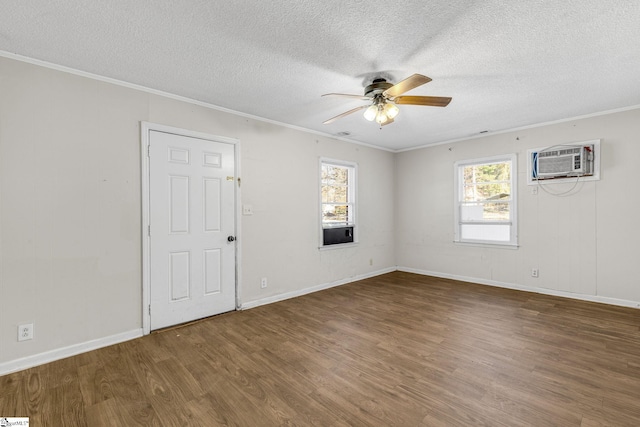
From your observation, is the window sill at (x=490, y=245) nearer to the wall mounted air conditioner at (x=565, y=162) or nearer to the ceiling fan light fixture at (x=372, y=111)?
the wall mounted air conditioner at (x=565, y=162)

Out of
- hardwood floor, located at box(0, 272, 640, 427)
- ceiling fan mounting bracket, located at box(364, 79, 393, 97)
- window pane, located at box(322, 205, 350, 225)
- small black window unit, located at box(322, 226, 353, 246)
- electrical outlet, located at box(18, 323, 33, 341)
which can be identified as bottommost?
hardwood floor, located at box(0, 272, 640, 427)

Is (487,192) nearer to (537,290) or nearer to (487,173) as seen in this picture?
(487,173)

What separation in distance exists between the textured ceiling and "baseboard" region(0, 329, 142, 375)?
2.55 metres

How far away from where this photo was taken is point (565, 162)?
4133 mm

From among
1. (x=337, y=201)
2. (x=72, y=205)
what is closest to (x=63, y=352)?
(x=72, y=205)

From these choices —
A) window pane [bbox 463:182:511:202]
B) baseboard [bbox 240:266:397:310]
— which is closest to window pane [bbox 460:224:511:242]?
window pane [bbox 463:182:511:202]

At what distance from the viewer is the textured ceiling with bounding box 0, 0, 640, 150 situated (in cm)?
191

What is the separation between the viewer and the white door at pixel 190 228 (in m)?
3.15

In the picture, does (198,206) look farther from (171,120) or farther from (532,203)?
(532,203)

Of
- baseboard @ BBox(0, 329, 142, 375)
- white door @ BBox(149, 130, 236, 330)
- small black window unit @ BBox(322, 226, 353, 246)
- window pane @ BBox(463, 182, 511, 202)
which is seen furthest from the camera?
small black window unit @ BBox(322, 226, 353, 246)

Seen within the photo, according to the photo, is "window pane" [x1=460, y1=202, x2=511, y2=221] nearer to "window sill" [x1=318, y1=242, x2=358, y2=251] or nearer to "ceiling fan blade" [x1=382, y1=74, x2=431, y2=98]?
"window sill" [x1=318, y1=242, x2=358, y2=251]

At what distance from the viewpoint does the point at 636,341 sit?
278 cm

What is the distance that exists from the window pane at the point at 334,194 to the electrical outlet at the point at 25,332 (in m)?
3.77

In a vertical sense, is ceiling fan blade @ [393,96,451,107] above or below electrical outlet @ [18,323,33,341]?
above
